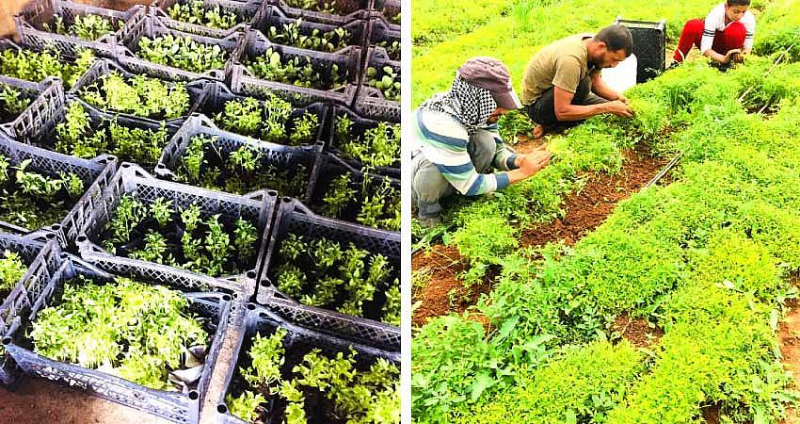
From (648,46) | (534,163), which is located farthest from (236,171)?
(648,46)

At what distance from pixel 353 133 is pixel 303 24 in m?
0.43

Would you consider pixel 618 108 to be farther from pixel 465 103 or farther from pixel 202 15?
pixel 202 15

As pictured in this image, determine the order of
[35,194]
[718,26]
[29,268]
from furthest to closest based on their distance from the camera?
1. [718,26]
2. [35,194]
3. [29,268]

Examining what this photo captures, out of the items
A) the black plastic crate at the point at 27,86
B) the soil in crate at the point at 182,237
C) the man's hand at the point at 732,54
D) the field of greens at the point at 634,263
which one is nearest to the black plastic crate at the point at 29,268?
the soil in crate at the point at 182,237

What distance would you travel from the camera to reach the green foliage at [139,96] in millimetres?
1886

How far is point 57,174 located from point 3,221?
0.62 feet

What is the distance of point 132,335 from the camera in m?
1.65

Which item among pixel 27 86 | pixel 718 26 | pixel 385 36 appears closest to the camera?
pixel 27 86

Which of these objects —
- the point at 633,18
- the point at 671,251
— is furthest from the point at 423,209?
the point at 633,18

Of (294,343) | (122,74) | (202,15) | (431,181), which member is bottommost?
(294,343)

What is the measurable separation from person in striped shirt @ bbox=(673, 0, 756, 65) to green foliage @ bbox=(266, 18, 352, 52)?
5.01 ft

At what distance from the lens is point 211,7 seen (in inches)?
84.7

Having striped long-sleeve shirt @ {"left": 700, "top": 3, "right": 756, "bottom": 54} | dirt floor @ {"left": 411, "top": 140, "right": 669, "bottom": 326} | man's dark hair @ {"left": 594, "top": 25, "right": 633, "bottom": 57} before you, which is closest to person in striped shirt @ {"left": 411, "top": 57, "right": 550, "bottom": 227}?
dirt floor @ {"left": 411, "top": 140, "right": 669, "bottom": 326}

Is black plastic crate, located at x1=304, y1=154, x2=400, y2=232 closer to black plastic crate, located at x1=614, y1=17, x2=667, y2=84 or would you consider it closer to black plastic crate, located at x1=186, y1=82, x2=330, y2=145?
black plastic crate, located at x1=186, y1=82, x2=330, y2=145
